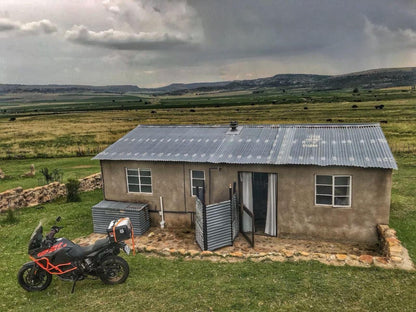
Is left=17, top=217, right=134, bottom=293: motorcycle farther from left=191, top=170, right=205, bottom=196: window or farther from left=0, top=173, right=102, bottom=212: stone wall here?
left=0, top=173, right=102, bottom=212: stone wall

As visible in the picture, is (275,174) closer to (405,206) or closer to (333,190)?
(333,190)

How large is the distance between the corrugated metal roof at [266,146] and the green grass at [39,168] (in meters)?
11.1

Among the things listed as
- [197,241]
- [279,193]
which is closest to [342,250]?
[279,193]

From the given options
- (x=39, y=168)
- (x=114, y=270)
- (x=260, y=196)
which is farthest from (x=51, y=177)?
(x=114, y=270)

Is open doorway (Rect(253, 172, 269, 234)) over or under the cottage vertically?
under

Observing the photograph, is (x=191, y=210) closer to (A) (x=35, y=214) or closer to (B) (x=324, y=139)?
(B) (x=324, y=139)

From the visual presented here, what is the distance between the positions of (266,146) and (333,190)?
10.8 feet

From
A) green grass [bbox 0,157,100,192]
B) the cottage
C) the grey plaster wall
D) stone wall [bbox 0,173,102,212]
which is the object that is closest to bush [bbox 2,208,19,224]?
stone wall [bbox 0,173,102,212]

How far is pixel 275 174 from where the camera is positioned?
12.9 meters

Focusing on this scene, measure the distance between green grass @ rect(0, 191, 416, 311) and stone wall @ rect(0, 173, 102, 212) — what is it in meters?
8.47

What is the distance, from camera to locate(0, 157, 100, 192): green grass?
76.5ft

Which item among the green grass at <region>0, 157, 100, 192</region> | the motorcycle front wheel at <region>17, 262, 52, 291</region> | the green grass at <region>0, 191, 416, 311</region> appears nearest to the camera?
the green grass at <region>0, 191, 416, 311</region>

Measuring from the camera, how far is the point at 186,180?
46.5 ft

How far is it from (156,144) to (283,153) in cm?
612
